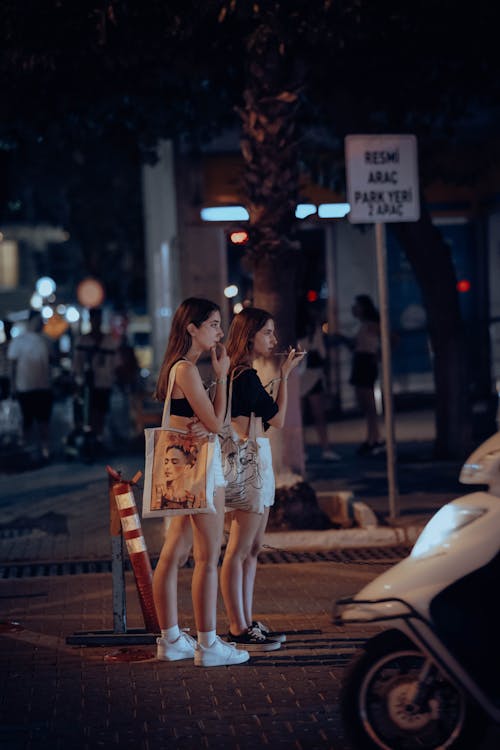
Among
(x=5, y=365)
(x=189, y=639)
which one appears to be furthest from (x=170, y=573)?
(x=5, y=365)

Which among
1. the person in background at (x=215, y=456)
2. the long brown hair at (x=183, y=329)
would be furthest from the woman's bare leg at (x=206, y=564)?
the long brown hair at (x=183, y=329)

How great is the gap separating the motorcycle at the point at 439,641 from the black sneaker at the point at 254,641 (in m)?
2.07

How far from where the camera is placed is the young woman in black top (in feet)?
24.1

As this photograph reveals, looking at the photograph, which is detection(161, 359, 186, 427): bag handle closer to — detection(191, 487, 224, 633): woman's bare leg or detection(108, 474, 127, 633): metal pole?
detection(191, 487, 224, 633): woman's bare leg

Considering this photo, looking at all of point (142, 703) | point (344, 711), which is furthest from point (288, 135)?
point (344, 711)

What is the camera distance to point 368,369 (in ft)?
51.6

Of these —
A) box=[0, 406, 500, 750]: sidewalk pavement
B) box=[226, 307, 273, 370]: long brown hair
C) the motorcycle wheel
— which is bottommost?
box=[0, 406, 500, 750]: sidewalk pavement

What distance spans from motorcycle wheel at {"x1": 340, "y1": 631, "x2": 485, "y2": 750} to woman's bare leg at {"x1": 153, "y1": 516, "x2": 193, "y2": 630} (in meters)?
2.02

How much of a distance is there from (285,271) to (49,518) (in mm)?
3178

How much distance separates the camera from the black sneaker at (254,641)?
727 cm

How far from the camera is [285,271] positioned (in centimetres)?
1127

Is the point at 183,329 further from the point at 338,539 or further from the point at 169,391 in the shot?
the point at 338,539

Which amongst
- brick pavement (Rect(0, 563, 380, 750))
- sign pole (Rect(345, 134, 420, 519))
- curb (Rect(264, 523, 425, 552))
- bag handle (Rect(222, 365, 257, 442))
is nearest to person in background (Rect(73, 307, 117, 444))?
curb (Rect(264, 523, 425, 552))

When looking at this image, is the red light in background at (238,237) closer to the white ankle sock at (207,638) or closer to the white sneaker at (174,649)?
the white sneaker at (174,649)
